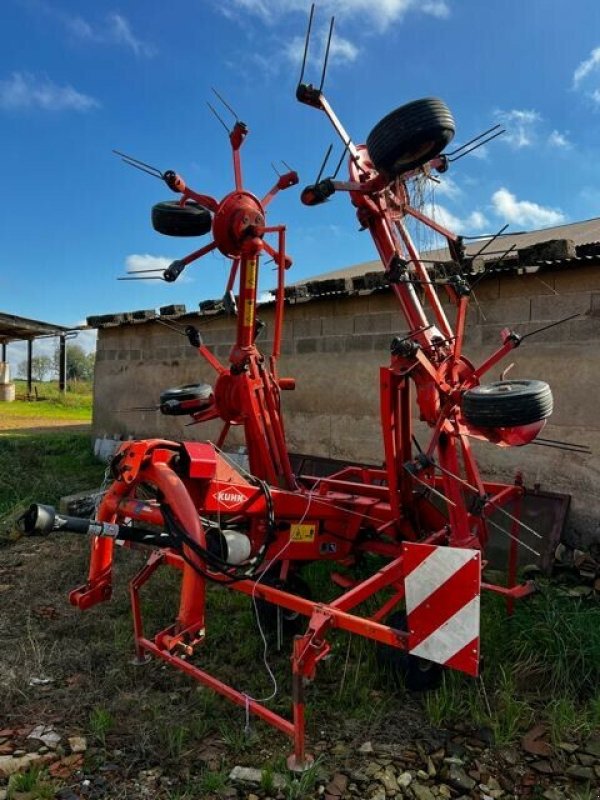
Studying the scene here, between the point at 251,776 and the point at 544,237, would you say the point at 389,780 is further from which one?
the point at 544,237

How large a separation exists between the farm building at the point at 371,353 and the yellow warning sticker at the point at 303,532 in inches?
87.8

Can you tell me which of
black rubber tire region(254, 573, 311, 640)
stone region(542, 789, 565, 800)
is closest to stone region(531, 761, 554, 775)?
stone region(542, 789, 565, 800)

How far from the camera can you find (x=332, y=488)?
462cm

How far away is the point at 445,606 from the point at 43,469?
7763 millimetres

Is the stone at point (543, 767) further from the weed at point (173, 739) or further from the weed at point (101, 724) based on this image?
the weed at point (101, 724)

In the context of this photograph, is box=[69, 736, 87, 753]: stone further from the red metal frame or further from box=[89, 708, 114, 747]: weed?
the red metal frame

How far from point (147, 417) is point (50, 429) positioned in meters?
5.47

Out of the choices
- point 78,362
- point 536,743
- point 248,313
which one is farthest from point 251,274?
point 78,362

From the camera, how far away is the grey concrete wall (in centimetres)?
499

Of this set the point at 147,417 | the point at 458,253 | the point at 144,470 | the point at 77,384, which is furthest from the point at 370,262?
the point at 77,384

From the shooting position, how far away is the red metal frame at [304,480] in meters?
3.05

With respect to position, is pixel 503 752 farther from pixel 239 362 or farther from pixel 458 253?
pixel 458 253

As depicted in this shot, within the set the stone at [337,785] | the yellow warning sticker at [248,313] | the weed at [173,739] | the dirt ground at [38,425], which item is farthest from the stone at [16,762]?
the dirt ground at [38,425]

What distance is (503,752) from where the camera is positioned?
2.97m
